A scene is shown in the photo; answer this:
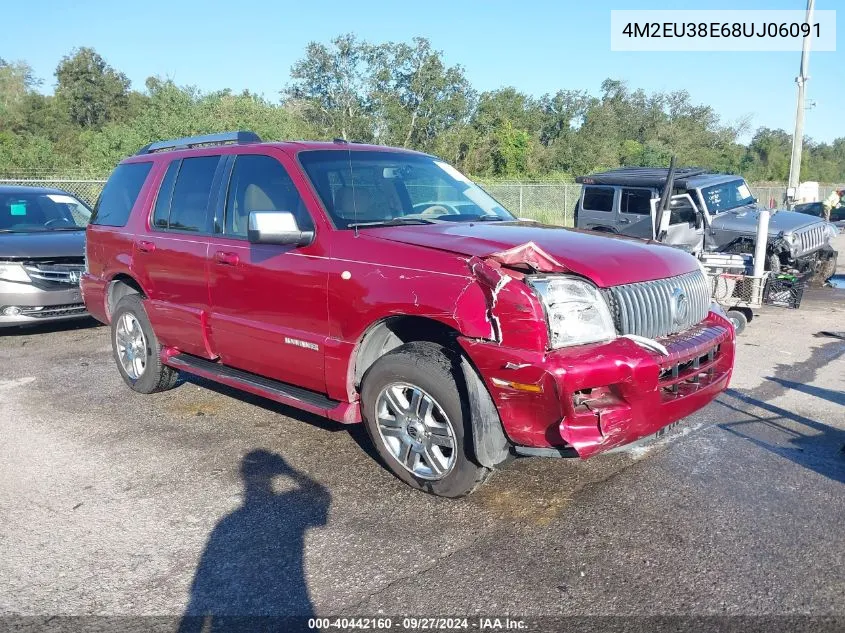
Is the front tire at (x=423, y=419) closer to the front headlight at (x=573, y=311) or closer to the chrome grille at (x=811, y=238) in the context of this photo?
the front headlight at (x=573, y=311)

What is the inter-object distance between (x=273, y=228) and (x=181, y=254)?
1.47m

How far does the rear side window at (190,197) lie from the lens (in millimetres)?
5219

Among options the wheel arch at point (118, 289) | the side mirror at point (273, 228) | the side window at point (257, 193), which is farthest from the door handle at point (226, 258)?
the wheel arch at point (118, 289)

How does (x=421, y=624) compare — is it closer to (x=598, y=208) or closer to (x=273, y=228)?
(x=273, y=228)

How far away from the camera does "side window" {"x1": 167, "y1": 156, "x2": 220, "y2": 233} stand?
5.21m

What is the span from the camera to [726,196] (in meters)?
12.2

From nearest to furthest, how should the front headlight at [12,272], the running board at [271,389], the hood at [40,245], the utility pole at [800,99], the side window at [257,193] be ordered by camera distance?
the running board at [271,389] < the side window at [257,193] < the front headlight at [12,272] < the hood at [40,245] < the utility pole at [800,99]

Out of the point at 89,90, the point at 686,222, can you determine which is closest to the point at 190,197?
the point at 686,222

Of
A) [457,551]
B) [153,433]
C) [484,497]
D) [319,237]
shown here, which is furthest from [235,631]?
[153,433]

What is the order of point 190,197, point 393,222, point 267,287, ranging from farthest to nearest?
1. point 190,197
2. point 267,287
3. point 393,222

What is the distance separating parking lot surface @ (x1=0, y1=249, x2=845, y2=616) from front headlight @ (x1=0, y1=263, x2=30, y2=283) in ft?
10.3

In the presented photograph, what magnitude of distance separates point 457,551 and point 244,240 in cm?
251

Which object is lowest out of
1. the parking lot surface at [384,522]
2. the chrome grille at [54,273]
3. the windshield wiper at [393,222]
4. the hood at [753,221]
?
the parking lot surface at [384,522]

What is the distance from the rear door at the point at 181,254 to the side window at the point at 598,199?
9341 mm
